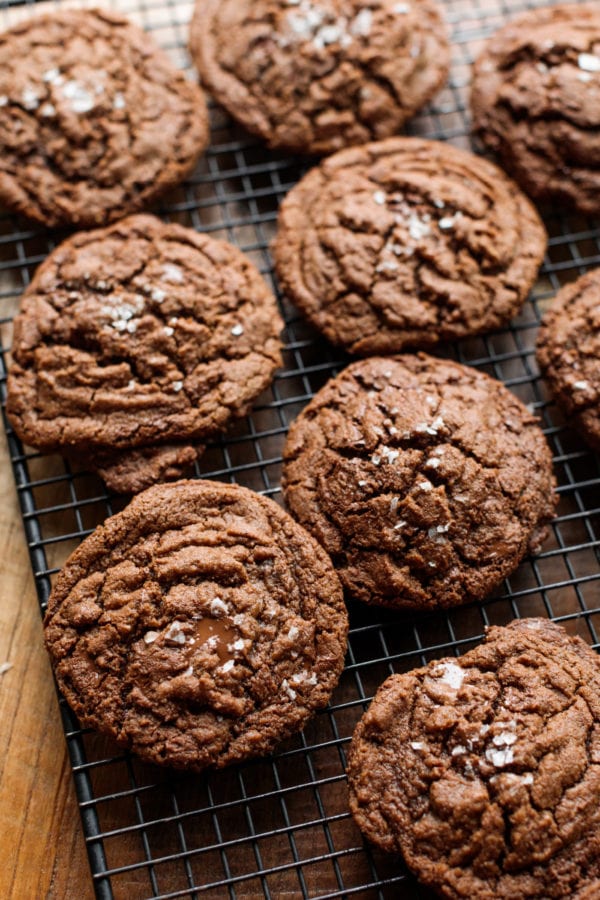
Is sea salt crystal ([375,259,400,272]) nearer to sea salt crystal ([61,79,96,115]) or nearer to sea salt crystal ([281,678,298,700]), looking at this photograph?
sea salt crystal ([61,79,96,115])

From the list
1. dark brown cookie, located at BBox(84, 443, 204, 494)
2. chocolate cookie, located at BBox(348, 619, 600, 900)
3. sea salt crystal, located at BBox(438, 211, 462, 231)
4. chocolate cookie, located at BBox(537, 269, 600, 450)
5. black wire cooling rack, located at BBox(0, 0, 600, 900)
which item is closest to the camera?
chocolate cookie, located at BBox(348, 619, 600, 900)

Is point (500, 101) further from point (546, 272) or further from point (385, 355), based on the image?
point (385, 355)

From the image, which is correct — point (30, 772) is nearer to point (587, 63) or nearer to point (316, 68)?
point (316, 68)

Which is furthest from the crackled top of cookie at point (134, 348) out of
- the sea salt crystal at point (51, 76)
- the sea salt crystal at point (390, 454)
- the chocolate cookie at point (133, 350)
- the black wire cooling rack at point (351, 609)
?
the sea salt crystal at point (51, 76)

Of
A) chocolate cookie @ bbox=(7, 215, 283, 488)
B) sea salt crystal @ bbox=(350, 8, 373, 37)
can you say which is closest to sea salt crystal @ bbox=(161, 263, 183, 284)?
chocolate cookie @ bbox=(7, 215, 283, 488)

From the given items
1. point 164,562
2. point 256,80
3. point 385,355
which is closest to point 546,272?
point 385,355

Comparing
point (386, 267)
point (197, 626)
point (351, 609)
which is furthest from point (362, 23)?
point (197, 626)

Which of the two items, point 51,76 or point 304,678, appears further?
point 51,76
